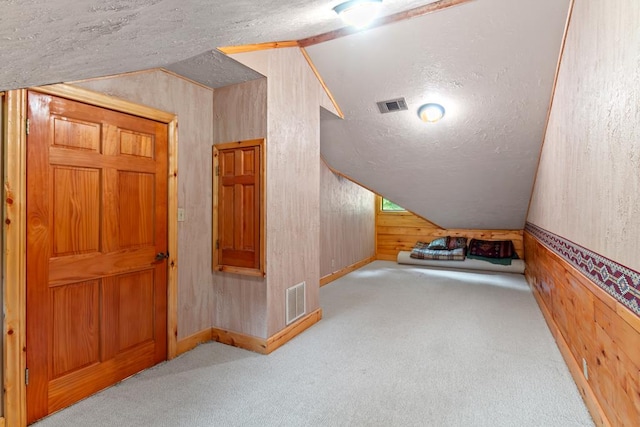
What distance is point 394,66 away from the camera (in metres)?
3.00

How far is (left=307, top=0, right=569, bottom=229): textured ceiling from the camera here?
2.53m

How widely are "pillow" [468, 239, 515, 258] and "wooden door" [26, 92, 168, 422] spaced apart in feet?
17.2

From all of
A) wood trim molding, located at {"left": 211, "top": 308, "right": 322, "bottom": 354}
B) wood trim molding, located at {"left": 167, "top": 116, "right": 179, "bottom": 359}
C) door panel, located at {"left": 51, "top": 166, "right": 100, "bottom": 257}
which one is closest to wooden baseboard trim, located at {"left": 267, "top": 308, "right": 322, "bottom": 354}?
wood trim molding, located at {"left": 211, "top": 308, "right": 322, "bottom": 354}

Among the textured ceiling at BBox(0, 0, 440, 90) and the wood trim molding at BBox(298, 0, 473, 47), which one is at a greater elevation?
the wood trim molding at BBox(298, 0, 473, 47)

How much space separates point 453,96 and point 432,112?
24 cm

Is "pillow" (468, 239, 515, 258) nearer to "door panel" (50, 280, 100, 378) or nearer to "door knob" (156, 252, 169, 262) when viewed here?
"door knob" (156, 252, 169, 262)

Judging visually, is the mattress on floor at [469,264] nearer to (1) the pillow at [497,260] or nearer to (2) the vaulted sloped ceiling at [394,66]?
(1) the pillow at [497,260]

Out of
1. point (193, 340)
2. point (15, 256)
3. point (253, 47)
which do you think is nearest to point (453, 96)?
point (253, 47)

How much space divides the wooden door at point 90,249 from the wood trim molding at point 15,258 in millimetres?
38

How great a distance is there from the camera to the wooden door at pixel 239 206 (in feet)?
8.65

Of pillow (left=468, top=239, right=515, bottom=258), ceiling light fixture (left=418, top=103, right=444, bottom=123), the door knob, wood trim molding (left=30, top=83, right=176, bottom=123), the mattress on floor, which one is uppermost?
ceiling light fixture (left=418, top=103, right=444, bottom=123)

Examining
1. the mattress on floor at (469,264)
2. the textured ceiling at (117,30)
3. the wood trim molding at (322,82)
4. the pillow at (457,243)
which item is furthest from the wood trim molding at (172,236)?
the pillow at (457,243)

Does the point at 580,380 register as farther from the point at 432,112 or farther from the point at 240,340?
the point at 432,112

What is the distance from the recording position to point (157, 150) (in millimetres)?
2377
